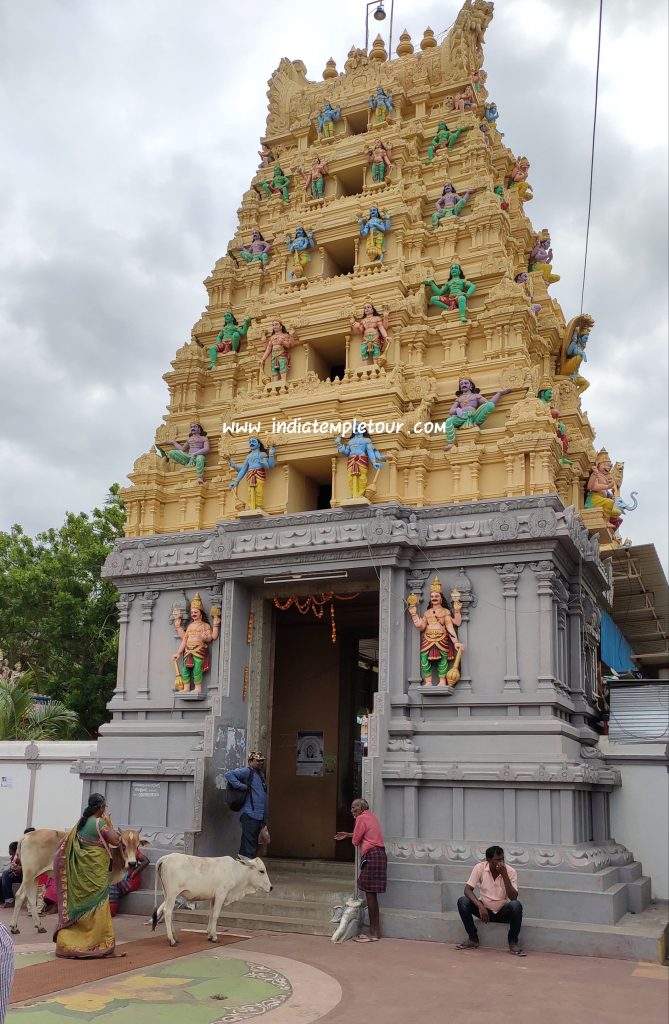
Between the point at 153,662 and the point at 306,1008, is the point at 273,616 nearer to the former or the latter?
the point at 153,662

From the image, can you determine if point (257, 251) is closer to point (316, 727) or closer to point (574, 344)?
point (574, 344)

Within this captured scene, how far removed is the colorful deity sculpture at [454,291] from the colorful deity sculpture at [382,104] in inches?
183

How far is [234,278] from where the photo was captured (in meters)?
19.0

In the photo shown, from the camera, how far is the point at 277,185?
19.7 m

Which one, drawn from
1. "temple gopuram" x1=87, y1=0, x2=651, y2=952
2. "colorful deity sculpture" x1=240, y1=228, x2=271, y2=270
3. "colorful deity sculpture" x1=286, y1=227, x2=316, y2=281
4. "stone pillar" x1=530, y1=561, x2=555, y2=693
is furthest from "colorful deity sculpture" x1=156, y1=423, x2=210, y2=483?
"stone pillar" x1=530, y1=561, x2=555, y2=693

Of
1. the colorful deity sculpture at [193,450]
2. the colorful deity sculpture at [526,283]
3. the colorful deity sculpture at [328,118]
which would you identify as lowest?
the colorful deity sculpture at [193,450]

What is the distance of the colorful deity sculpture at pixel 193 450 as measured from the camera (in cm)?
1712

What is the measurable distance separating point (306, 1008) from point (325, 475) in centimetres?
1007

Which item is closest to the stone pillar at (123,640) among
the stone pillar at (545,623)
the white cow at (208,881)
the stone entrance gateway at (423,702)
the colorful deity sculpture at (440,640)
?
the stone entrance gateway at (423,702)

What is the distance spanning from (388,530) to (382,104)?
10.2 m

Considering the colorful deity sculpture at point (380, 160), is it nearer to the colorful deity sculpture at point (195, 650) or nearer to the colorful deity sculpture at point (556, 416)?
the colorful deity sculpture at point (556, 416)

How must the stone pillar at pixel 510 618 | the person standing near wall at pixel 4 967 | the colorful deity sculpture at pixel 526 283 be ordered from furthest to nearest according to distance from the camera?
the colorful deity sculpture at pixel 526 283, the stone pillar at pixel 510 618, the person standing near wall at pixel 4 967

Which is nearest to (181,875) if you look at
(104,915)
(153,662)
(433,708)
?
(104,915)

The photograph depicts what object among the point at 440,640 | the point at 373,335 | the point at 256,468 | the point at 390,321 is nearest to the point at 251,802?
the point at 440,640
